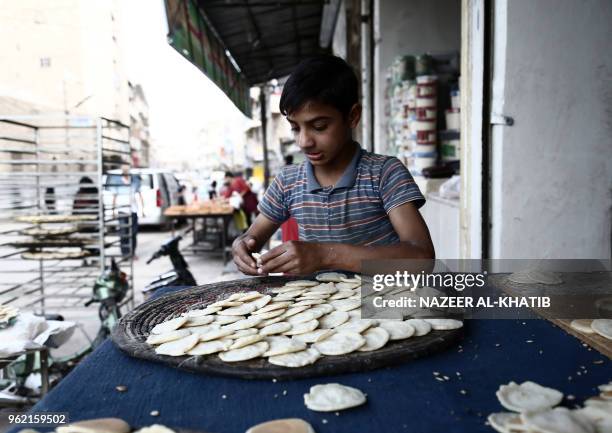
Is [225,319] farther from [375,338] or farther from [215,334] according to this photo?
[375,338]

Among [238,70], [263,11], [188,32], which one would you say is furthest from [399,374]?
[238,70]

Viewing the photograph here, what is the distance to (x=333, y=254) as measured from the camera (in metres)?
1.63

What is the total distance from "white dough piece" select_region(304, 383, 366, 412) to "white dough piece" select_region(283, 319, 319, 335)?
28cm

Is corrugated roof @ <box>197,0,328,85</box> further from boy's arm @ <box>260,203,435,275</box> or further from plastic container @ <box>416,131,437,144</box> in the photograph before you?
boy's arm @ <box>260,203,435,275</box>

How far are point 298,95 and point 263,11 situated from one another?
21.7 feet

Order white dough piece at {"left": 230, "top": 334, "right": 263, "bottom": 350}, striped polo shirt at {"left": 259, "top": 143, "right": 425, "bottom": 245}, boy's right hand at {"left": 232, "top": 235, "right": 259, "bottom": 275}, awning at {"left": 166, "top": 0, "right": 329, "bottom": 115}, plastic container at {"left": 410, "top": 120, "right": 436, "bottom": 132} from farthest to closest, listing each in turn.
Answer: awning at {"left": 166, "top": 0, "right": 329, "bottom": 115}
plastic container at {"left": 410, "top": 120, "right": 436, "bottom": 132}
striped polo shirt at {"left": 259, "top": 143, "right": 425, "bottom": 245}
boy's right hand at {"left": 232, "top": 235, "right": 259, "bottom": 275}
white dough piece at {"left": 230, "top": 334, "right": 263, "bottom": 350}

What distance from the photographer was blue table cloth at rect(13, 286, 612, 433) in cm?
86

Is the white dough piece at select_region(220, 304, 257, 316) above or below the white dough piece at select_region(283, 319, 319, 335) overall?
above

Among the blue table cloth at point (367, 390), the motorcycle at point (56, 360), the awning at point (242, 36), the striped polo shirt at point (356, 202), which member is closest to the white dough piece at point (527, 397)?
the blue table cloth at point (367, 390)

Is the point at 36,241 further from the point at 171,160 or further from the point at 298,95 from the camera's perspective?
the point at 171,160

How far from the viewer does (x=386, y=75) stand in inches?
238

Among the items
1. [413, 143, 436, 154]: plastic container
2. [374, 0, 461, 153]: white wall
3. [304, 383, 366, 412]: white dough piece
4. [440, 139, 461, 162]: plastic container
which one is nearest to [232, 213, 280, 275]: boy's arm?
[304, 383, 366, 412]: white dough piece

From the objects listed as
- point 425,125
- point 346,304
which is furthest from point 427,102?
point 346,304

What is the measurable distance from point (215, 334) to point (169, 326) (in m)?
0.17
